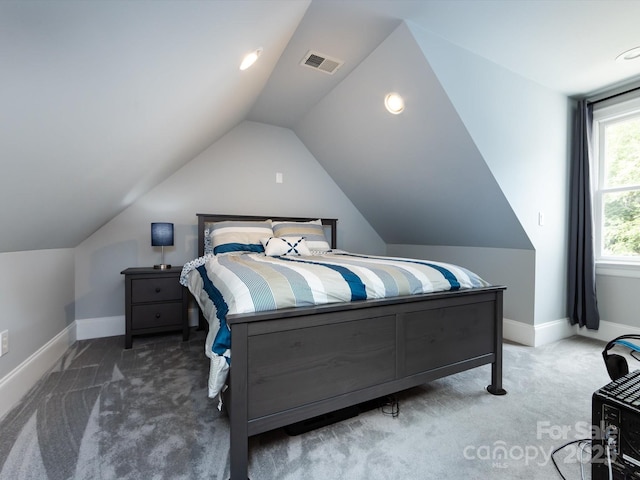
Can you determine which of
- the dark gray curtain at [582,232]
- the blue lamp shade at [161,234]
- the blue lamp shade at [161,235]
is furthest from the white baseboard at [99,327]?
the dark gray curtain at [582,232]

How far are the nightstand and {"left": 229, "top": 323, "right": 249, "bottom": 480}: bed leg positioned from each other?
1.81m

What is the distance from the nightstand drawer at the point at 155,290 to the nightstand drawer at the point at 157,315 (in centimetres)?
6

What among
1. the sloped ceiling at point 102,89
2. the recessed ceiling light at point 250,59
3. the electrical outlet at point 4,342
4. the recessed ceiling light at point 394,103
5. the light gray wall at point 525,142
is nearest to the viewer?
the sloped ceiling at point 102,89

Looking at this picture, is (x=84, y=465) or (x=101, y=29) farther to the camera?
(x=84, y=465)

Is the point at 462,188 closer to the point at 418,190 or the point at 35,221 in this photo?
the point at 418,190

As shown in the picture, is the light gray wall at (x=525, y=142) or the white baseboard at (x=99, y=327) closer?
the light gray wall at (x=525, y=142)

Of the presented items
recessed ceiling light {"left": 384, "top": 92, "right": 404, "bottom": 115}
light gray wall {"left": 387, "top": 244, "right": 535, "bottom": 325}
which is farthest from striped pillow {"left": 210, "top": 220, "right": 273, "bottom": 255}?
light gray wall {"left": 387, "top": 244, "right": 535, "bottom": 325}

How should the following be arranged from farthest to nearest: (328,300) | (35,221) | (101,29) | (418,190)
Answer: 1. (418,190)
2. (35,221)
3. (328,300)
4. (101,29)

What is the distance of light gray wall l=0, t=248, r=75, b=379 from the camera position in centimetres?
172

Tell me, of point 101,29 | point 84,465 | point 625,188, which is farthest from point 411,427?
point 625,188

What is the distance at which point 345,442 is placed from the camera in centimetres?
144

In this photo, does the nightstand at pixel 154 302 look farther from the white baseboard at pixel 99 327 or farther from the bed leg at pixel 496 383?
the bed leg at pixel 496 383

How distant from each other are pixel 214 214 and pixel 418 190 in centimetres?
216

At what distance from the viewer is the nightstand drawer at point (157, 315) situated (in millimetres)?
2627
